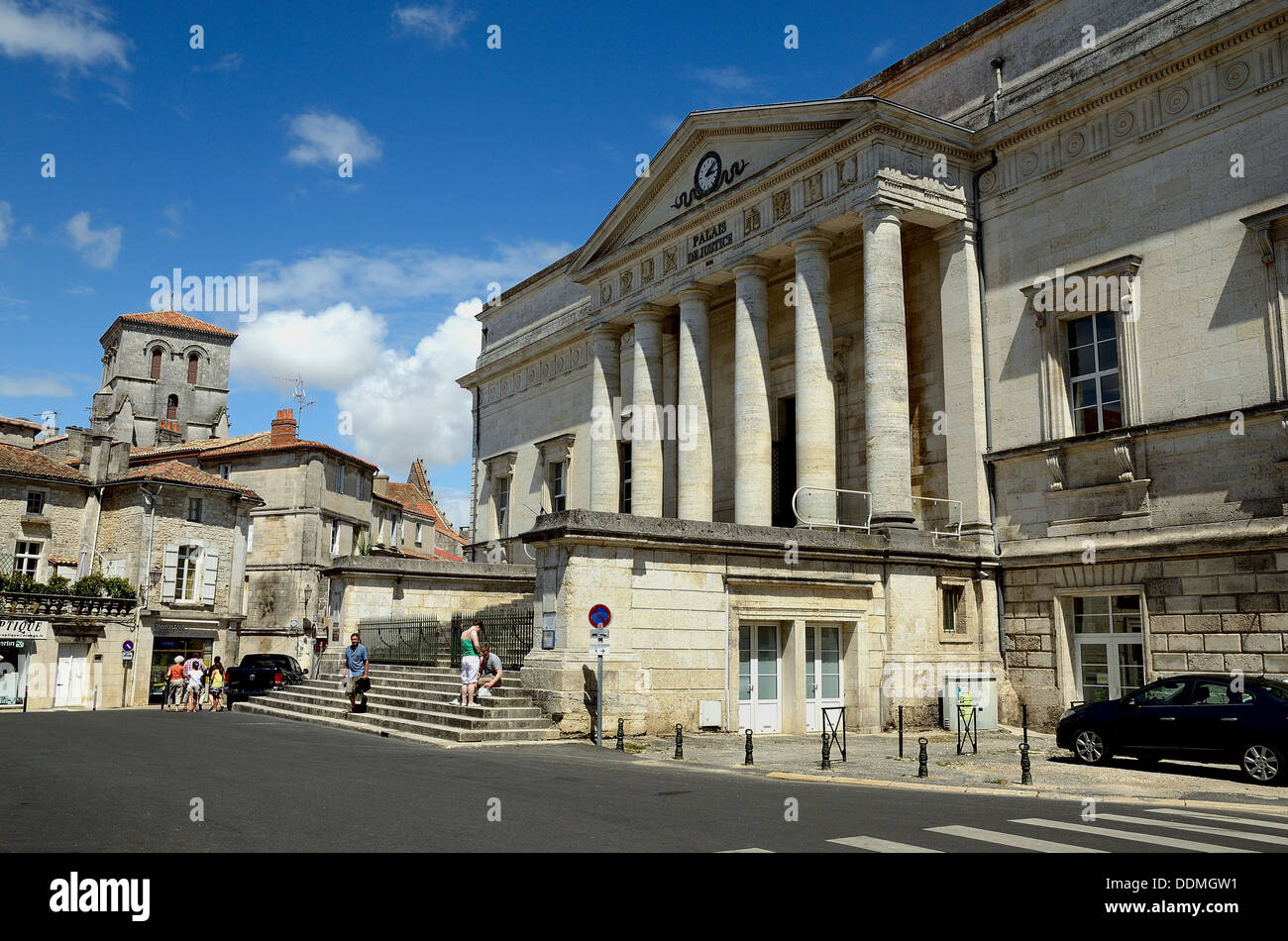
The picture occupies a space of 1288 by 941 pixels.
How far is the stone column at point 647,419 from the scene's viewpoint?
98.7 ft

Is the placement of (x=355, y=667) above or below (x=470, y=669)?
below

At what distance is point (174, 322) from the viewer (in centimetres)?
8450

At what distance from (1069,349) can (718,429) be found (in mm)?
11347

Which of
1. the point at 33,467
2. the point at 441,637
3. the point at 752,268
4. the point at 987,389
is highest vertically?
the point at 752,268

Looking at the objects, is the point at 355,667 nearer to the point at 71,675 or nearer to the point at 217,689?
the point at 217,689

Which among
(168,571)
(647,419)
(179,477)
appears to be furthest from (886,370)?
(168,571)

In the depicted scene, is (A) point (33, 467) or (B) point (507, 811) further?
(A) point (33, 467)

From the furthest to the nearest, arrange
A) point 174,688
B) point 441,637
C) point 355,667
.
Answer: point 174,688
point 441,637
point 355,667

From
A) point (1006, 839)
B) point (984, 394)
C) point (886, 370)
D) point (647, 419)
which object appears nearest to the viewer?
point (1006, 839)

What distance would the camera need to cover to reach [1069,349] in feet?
71.5

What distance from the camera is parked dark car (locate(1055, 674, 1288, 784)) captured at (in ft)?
44.9

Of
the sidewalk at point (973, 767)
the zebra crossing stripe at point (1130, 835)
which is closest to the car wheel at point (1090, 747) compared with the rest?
the sidewalk at point (973, 767)

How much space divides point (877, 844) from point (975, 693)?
13495 mm

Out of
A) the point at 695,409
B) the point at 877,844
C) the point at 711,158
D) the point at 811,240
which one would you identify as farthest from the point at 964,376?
the point at 877,844
